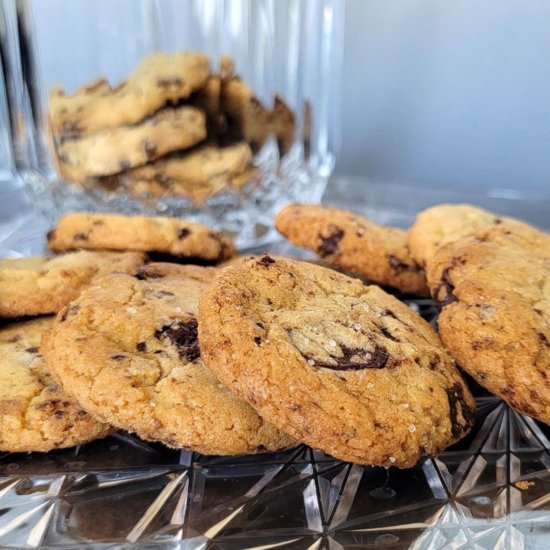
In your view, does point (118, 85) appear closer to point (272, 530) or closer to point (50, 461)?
point (50, 461)

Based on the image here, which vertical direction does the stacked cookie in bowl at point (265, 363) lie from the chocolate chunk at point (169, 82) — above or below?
below

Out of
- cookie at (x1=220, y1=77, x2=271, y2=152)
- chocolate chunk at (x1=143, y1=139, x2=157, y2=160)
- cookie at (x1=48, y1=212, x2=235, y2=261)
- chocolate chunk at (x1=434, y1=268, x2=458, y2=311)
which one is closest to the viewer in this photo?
chocolate chunk at (x1=434, y1=268, x2=458, y2=311)

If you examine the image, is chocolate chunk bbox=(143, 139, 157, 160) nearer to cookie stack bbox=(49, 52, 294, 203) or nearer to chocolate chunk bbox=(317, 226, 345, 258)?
cookie stack bbox=(49, 52, 294, 203)

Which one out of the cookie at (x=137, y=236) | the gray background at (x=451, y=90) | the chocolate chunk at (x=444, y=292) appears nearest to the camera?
the chocolate chunk at (x=444, y=292)

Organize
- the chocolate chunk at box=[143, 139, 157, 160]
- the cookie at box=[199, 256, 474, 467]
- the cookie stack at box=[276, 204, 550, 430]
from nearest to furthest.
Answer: the cookie at box=[199, 256, 474, 467], the cookie stack at box=[276, 204, 550, 430], the chocolate chunk at box=[143, 139, 157, 160]

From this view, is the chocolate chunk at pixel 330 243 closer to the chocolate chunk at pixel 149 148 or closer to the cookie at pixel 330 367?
the cookie at pixel 330 367

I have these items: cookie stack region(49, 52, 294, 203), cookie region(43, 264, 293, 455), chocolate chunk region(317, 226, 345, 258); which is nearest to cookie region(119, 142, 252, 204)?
cookie stack region(49, 52, 294, 203)

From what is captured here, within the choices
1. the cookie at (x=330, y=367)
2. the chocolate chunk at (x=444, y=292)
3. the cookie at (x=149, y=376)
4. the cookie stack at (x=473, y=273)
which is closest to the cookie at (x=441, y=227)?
the cookie stack at (x=473, y=273)
